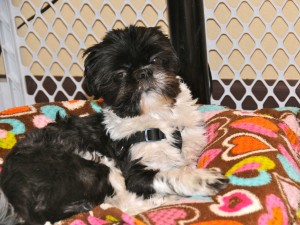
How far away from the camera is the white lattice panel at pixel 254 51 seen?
4859 mm

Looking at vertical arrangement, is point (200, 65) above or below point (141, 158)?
above

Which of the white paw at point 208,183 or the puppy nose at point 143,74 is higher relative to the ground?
the puppy nose at point 143,74

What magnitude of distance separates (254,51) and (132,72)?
7.18ft

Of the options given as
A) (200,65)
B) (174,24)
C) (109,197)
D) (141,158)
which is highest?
(174,24)

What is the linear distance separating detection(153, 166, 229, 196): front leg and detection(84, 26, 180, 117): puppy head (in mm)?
451


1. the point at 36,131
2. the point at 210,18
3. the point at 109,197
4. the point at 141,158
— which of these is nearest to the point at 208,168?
the point at 141,158

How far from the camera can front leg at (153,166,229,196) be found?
10.1 ft

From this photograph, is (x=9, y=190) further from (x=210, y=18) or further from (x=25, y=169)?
(x=210, y=18)

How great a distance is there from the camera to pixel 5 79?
19.2 ft

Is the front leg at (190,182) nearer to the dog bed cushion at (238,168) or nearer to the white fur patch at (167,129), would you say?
the dog bed cushion at (238,168)

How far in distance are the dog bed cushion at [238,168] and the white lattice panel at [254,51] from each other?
2.29ft

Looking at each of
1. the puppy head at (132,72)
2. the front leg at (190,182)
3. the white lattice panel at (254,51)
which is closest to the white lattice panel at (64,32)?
the white lattice panel at (254,51)

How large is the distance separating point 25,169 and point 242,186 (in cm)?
125

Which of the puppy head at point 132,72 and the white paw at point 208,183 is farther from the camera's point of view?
the puppy head at point 132,72
